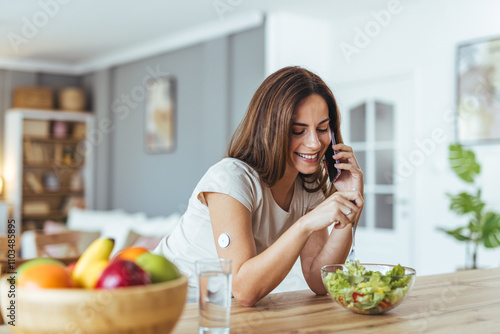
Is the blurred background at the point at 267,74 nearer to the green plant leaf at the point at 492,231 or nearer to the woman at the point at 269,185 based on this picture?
the green plant leaf at the point at 492,231

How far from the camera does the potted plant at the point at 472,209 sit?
11.8ft

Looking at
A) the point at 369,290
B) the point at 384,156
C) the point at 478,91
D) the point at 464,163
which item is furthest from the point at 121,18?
the point at 369,290

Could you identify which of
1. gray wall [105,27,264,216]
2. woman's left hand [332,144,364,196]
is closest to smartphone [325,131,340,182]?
woman's left hand [332,144,364,196]

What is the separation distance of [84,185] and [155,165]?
145cm

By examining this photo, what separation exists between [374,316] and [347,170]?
645 millimetres

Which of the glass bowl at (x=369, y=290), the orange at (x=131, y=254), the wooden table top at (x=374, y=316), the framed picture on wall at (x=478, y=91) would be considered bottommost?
the wooden table top at (x=374, y=316)

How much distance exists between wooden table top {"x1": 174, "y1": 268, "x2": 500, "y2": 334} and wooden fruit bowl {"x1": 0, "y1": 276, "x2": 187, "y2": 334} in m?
0.27

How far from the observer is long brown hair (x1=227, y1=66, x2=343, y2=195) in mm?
1542

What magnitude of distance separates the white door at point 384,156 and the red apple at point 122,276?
395cm

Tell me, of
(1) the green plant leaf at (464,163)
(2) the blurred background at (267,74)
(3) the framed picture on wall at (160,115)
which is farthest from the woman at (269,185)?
(3) the framed picture on wall at (160,115)

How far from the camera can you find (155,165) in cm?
626

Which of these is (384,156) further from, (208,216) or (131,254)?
(131,254)

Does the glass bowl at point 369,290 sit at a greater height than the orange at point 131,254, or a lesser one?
lesser

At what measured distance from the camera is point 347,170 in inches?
67.4
